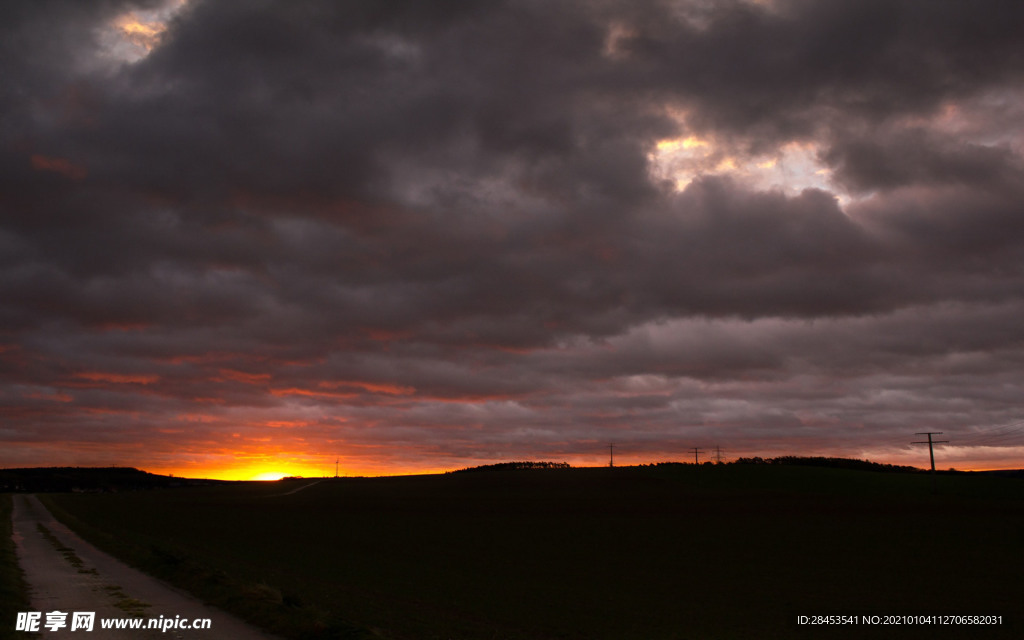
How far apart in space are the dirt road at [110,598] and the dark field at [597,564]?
109cm

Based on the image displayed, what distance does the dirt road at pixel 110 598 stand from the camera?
17.7 meters

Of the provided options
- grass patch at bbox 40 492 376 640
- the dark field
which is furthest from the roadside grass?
the dark field

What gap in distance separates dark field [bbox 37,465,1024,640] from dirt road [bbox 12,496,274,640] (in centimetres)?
109

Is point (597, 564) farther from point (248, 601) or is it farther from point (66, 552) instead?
point (66, 552)

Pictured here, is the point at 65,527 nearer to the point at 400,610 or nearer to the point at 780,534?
the point at 400,610

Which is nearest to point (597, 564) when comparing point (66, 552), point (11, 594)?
point (11, 594)

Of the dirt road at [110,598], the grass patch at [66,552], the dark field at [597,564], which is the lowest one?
the dark field at [597,564]

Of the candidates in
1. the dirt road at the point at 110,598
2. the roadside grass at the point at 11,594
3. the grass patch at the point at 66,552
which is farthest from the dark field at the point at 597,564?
the roadside grass at the point at 11,594

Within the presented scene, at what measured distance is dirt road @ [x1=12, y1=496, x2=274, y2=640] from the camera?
1767cm

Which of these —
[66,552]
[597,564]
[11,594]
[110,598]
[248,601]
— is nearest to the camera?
[248,601]

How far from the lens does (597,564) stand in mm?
40594

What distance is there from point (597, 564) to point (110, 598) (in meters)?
25.9

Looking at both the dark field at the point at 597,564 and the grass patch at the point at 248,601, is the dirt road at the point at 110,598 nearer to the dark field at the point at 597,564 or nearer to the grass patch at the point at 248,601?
the grass patch at the point at 248,601

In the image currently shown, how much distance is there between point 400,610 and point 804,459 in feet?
516
